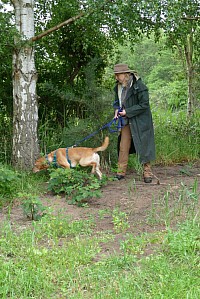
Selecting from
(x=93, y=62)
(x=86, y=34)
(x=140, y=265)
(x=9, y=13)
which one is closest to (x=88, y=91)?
(x=93, y=62)

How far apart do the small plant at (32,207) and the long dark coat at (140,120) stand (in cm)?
270

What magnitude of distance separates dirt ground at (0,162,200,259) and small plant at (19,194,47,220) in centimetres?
11

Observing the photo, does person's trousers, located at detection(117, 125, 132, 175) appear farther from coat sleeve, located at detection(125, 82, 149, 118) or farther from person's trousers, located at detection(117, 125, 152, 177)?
coat sleeve, located at detection(125, 82, 149, 118)

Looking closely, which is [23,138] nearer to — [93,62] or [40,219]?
[93,62]

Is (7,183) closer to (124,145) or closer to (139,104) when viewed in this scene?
(124,145)

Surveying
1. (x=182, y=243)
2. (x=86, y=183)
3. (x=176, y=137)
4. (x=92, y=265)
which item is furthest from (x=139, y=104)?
(x=92, y=265)

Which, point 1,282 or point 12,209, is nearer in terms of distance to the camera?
point 1,282

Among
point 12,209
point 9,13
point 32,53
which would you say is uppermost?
point 9,13

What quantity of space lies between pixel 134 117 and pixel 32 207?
2967mm

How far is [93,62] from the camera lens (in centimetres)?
911

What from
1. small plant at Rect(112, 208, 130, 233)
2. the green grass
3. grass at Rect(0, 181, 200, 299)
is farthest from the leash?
the green grass

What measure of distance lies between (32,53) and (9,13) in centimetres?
77

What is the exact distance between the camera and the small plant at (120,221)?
213 inches

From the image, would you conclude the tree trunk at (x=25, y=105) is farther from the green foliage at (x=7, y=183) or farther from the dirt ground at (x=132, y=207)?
the dirt ground at (x=132, y=207)
